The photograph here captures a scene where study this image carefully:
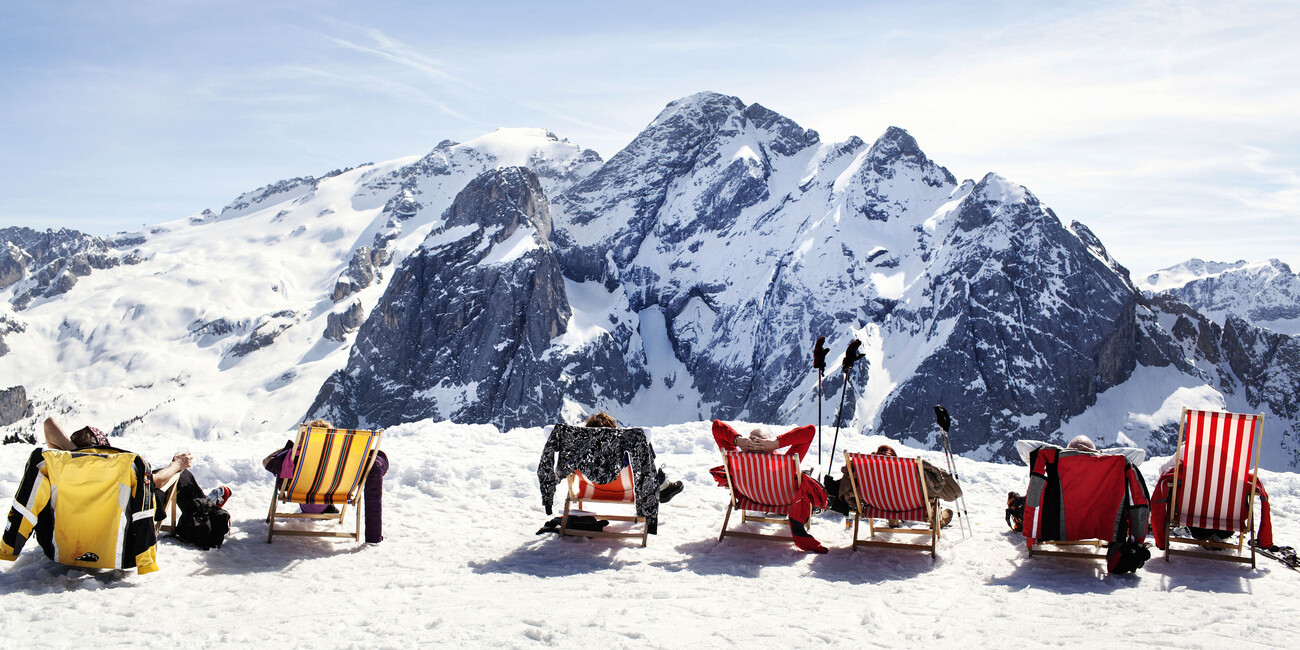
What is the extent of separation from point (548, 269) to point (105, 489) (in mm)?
170051

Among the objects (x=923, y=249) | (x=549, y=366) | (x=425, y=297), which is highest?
(x=923, y=249)

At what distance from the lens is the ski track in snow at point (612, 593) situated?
685 centimetres

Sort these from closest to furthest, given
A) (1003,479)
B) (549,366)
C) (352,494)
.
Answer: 1. (352,494)
2. (1003,479)
3. (549,366)

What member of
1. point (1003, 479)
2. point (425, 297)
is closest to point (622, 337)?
point (425, 297)

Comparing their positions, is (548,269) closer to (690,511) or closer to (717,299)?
(717,299)

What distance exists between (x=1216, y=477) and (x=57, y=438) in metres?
12.3

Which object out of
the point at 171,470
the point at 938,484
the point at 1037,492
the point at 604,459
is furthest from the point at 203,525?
the point at 1037,492

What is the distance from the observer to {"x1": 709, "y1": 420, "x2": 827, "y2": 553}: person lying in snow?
1013cm

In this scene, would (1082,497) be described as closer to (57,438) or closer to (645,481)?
(645,481)

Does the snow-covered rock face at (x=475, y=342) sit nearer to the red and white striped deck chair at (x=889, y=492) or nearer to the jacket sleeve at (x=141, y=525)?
the red and white striped deck chair at (x=889, y=492)

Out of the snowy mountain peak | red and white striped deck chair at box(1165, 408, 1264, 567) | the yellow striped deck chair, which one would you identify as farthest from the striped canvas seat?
the snowy mountain peak

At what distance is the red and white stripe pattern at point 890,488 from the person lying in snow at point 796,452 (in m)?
0.53

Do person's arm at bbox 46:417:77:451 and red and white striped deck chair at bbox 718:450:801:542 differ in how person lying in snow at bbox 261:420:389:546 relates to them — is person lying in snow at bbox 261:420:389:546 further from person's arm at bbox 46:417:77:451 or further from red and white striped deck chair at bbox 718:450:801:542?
red and white striped deck chair at bbox 718:450:801:542

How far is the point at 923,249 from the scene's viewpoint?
544 ft
